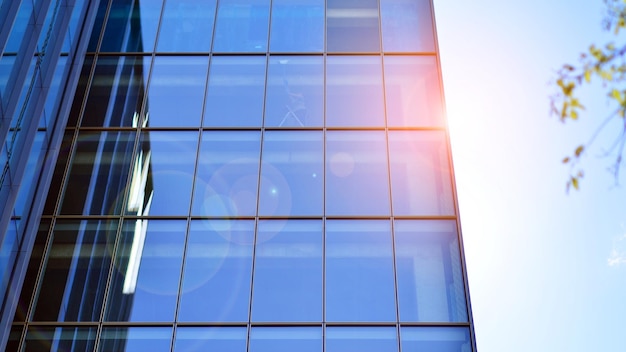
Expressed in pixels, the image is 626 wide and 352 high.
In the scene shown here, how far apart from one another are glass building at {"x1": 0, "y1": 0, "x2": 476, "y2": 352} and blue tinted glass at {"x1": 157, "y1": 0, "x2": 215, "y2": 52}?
41 mm

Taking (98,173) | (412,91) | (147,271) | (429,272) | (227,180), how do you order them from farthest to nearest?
(412,91) < (98,173) < (227,180) < (429,272) < (147,271)

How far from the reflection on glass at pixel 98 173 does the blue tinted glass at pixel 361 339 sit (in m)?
5.36

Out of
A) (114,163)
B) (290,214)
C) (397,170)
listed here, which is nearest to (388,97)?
(397,170)

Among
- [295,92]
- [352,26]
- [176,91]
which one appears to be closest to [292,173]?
[295,92]

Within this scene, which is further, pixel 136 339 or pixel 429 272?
pixel 429 272

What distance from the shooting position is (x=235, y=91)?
656 inches

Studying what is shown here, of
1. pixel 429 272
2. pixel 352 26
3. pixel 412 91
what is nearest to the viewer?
pixel 429 272

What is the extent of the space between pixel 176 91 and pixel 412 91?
5.63 meters

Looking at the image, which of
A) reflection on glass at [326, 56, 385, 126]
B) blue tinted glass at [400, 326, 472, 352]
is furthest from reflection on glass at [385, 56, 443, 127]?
blue tinted glass at [400, 326, 472, 352]

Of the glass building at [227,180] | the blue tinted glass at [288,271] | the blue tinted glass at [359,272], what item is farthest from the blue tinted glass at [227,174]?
the blue tinted glass at [359,272]

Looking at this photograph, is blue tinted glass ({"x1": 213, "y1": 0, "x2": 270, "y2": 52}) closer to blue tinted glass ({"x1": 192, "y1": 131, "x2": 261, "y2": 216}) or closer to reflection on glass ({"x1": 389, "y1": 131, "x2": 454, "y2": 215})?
blue tinted glass ({"x1": 192, "y1": 131, "x2": 261, "y2": 216})

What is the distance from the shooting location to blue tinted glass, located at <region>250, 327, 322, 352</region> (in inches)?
528

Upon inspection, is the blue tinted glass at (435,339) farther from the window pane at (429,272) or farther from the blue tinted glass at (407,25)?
the blue tinted glass at (407,25)

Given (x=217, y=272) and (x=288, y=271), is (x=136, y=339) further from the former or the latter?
(x=288, y=271)
